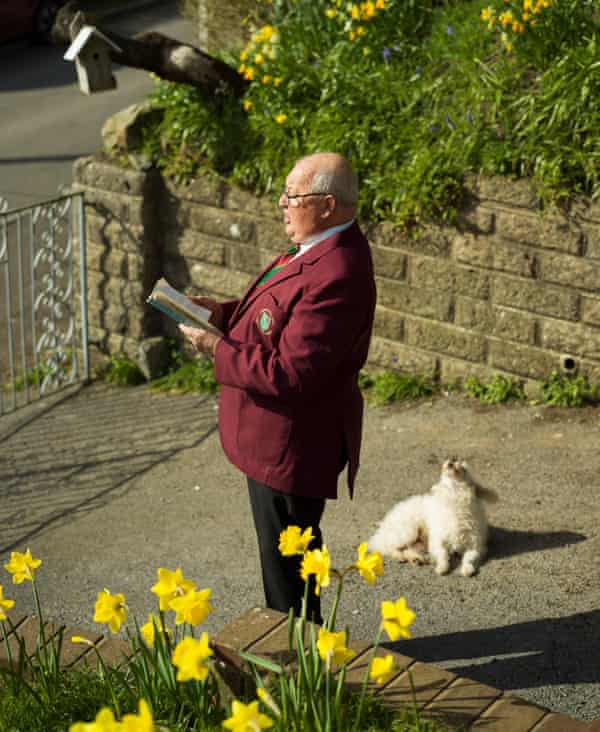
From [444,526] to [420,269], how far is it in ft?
7.86

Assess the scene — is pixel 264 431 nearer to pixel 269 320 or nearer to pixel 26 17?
pixel 269 320

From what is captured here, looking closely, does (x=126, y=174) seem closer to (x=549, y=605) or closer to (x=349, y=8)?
(x=349, y=8)

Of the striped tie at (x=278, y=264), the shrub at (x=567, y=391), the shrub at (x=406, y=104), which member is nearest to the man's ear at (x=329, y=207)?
the striped tie at (x=278, y=264)

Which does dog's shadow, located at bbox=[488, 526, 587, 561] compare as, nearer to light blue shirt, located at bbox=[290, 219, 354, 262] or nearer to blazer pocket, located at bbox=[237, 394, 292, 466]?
blazer pocket, located at bbox=[237, 394, 292, 466]

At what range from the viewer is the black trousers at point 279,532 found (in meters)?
4.49

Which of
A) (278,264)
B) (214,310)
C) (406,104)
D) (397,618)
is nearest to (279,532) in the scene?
(214,310)

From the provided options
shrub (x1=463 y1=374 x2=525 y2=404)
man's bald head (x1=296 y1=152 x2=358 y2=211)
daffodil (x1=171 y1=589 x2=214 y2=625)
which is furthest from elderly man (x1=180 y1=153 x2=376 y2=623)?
shrub (x1=463 y1=374 x2=525 y2=404)

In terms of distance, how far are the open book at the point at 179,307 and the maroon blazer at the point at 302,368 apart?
107mm

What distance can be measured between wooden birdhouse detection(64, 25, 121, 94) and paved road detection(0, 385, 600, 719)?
2.17 metres

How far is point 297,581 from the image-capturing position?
459cm

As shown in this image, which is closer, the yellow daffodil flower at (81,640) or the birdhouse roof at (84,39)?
the yellow daffodil flower at (81,640)

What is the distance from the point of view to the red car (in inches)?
682

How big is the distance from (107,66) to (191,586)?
207 inches

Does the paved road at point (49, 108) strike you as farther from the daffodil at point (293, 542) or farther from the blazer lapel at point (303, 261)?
the daffodil at point (293, 542)
